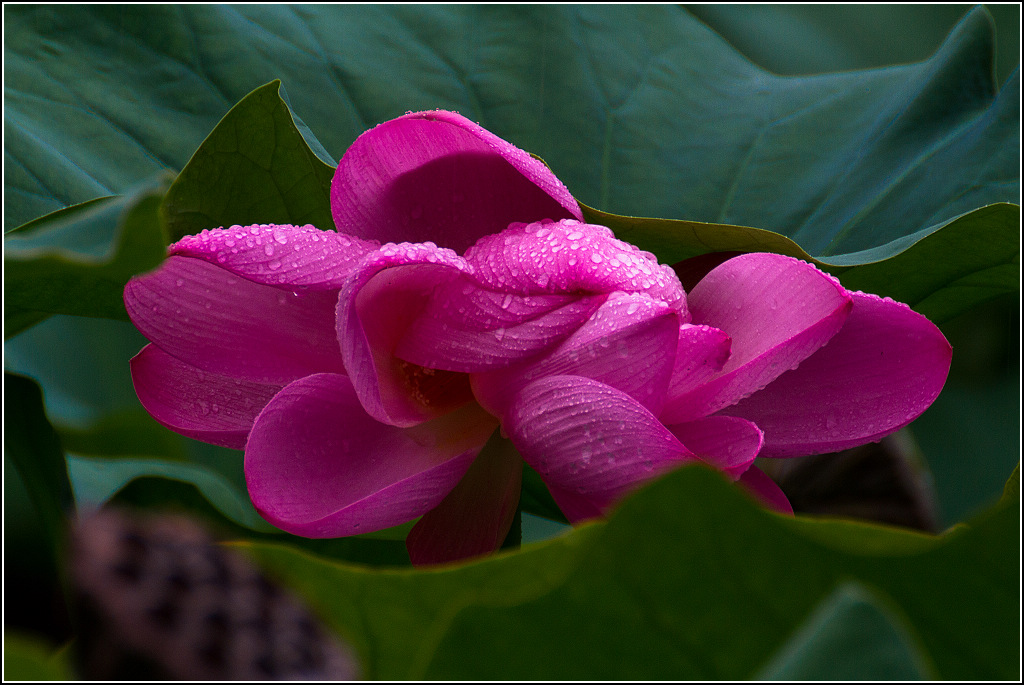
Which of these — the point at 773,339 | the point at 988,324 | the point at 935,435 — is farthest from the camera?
the point at 935,435

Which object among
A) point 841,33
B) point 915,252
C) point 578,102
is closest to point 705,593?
point 915,252

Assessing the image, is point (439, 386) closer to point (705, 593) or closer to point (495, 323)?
point (495, 323)

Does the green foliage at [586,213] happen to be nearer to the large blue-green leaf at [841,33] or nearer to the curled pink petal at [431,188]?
the curled pink petal at [431,188]

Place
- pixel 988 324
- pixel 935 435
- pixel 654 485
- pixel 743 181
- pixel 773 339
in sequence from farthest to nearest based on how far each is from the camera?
pixel 935 435 → pixel 988 324 → pixel 743 181 → pixel 773 339 → pixel 654 485

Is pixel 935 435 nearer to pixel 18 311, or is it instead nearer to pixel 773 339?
pixel 773 339

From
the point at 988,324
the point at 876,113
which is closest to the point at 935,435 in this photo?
the point at 988,324
